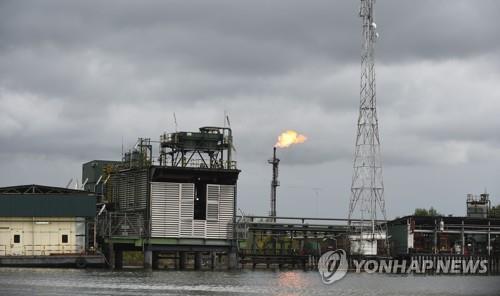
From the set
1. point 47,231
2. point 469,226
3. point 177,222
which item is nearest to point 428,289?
point 177,222

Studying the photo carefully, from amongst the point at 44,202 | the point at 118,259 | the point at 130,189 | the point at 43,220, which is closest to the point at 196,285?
the point at 44,202

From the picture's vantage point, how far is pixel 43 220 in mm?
123625

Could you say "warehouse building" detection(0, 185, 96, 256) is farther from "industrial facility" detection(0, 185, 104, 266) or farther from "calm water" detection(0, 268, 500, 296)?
"calm water" detection(0, 268, 500, 296)

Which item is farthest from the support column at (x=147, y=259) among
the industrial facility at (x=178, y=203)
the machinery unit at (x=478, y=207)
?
the machinery unit at (x=478, y=207)

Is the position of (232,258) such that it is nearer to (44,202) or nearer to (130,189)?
(130,189)

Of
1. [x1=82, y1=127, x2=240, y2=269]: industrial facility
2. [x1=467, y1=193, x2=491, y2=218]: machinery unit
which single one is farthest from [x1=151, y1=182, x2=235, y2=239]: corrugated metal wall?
[x1=467, y1=193, x2=491, y2=218]: machinery unit

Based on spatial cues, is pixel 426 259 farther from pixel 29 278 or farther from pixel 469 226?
pixel 29 278

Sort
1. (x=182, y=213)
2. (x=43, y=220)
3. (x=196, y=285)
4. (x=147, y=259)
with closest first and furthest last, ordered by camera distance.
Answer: (x=196, y=285), (x=43, y=220), (x=182, y=213), (x=147, y=259)

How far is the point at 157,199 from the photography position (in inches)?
4970

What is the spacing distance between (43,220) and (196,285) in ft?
107

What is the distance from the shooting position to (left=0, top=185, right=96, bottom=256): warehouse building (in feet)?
402

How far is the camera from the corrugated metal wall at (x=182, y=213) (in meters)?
126

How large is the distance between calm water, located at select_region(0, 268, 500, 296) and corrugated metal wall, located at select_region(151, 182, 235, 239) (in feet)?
25.0

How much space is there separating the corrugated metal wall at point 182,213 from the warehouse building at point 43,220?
23.8ft
